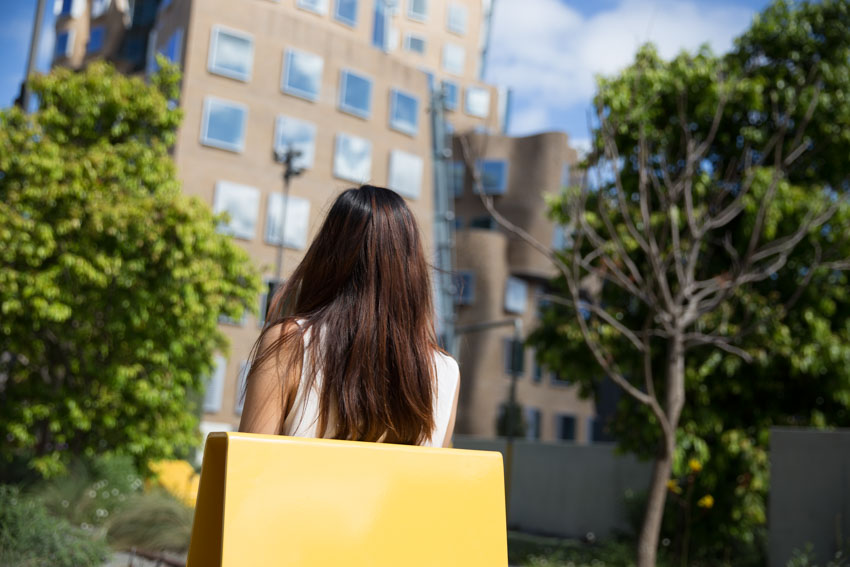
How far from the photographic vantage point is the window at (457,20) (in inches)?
2109

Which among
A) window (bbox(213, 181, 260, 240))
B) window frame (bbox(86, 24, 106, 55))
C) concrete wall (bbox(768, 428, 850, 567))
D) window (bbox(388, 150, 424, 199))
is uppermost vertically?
window frame (bbox(86, 24, 106, 55))

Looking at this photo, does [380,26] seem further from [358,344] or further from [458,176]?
[358,344]

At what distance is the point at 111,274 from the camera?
39.8ft

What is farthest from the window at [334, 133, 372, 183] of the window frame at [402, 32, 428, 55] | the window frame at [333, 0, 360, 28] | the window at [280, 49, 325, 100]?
the window frame at [402, 32, 428, 55]

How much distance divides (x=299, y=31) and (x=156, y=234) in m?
20.3

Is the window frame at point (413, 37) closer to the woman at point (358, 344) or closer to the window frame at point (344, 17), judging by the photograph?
the window frame at point (344, 17)

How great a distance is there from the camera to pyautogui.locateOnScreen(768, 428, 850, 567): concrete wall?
8445 mm

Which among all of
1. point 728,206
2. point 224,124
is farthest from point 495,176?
point 728,206

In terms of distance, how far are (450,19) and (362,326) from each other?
2122 inches

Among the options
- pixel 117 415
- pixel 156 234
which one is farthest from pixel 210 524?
pixel 117 415

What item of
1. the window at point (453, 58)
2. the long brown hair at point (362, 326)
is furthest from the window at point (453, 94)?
the long brown hair at point (362, 326)

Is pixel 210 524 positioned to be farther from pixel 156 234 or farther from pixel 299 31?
pixel 299 31

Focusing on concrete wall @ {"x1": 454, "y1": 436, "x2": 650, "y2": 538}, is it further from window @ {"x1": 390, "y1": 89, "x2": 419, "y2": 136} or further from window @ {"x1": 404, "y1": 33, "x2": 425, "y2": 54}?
window @ {"x1": 404, "y1": 33, "x2": 425, "y2": 54}

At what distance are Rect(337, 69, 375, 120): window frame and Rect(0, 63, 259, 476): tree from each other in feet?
59.6
